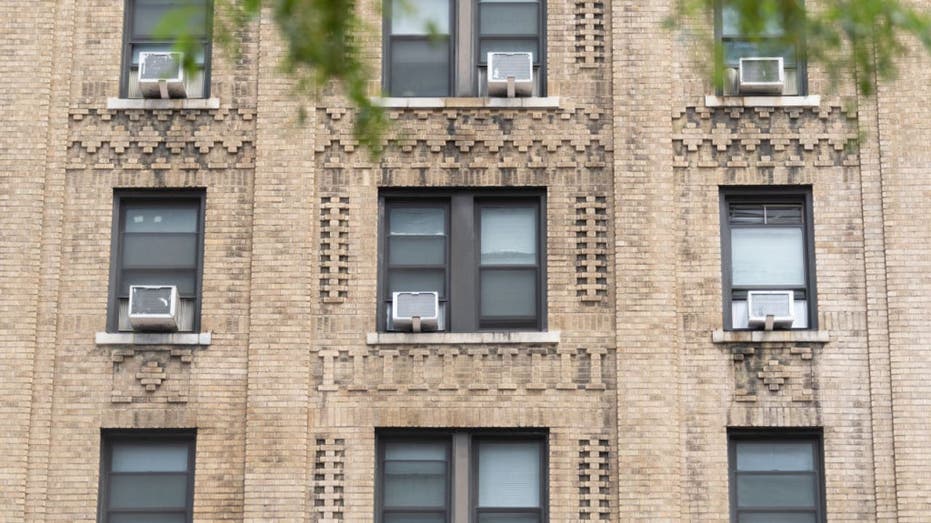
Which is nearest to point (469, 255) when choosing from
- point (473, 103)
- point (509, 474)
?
point (473, 103)

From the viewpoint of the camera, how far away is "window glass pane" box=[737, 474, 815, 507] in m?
23.5

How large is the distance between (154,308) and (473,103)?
496 centimetres

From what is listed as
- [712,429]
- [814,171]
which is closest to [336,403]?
[712,429]

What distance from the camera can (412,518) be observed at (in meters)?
23.6

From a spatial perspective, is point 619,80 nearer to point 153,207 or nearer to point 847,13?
point 153,207

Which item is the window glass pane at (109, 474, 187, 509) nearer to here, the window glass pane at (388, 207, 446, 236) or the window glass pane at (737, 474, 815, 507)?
the window glass pane at (388, 207, 446, 236)

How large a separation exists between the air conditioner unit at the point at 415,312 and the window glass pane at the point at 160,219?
3025 mm

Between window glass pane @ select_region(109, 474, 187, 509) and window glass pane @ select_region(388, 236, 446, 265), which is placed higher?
window glass pane @ select_region(388, 236, 446, 265)

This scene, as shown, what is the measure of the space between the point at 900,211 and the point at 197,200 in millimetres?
9185

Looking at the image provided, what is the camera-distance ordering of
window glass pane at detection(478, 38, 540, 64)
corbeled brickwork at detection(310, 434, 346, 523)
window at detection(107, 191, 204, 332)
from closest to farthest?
corbeled brickwork at detection(310, 434, 346, 523), window at detection(107, 191, 204, 332), window glass pane at detection(478, 38, 540, 64)

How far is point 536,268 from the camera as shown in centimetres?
2439

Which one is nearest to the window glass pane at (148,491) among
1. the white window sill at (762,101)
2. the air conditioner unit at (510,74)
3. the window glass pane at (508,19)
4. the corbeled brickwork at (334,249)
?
the corbeled brickwork at (334,249)

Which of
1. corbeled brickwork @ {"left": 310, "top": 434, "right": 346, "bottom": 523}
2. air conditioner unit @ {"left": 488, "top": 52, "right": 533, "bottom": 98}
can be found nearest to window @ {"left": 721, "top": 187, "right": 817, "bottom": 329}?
air conditioner unit @ {"left": 488, "top": 52, "right": 533, "bottom": 98}

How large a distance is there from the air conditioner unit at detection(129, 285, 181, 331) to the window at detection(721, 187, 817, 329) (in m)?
7.10
